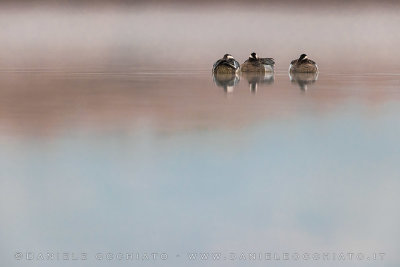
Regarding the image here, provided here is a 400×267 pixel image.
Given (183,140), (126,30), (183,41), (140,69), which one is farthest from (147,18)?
(183,140)

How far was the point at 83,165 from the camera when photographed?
458 centimetres

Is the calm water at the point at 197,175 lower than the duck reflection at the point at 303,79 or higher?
higher

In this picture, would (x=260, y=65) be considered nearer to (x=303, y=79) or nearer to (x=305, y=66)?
(x=305, y=66)

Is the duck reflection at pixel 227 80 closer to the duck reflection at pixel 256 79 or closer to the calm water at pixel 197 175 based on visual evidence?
the duck reflection at pixel 256 79

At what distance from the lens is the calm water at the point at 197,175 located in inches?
142

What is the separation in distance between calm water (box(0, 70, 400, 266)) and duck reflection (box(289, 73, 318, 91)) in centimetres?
247

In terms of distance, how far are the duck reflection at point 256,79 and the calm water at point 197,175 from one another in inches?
93.1

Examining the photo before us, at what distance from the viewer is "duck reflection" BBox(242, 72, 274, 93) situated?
9758 mm

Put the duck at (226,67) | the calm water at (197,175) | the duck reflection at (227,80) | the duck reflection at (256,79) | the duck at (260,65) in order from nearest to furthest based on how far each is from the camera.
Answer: the calm water at (197,175) → the duck reflection at (227,80) → the duck reflection at (256,79) → the duck at (226,67) → the duck at (260,65)

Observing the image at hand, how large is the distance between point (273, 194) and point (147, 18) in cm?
2525

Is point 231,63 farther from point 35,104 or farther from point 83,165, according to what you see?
point 83,165

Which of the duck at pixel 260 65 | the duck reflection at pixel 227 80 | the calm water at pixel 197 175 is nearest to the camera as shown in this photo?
the calm water at pixel 197 175

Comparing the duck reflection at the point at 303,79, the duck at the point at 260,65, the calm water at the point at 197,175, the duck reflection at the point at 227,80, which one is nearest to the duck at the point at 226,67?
the duck reflection at the point at 227,80

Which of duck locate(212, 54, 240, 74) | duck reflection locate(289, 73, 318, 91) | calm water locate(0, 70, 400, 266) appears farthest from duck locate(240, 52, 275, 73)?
calm water locate(0, 70, 400, 266)
